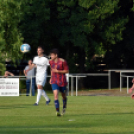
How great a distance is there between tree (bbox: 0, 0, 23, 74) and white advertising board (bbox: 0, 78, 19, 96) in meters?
6.38

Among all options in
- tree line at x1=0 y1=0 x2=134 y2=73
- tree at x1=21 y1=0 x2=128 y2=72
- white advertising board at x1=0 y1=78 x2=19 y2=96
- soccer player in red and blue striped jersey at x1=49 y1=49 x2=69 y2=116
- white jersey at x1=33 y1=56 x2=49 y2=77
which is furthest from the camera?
tree at x1=21 y1=0 x2=128 y2=72

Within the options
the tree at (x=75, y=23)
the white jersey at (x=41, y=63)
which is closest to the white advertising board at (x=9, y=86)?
the white jersey at (x=41, y=63)

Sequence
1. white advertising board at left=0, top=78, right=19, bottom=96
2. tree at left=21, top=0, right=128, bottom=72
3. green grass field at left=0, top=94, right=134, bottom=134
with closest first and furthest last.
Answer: green grass field at left=0, top=94, right=134, bottom=134, white advertising board at left=0, top=78, right=19, bottom=96, tree at left=21, top=0, right=128, bottom=72

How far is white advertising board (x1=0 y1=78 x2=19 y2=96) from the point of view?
26.9 meters

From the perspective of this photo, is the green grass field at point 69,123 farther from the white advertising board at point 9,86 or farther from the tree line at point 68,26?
the tree line at point 68,26

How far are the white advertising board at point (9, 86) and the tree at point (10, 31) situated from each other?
20.9 feet

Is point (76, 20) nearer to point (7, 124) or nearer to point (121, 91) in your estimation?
point (121, 91)

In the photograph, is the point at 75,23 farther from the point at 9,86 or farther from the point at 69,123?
the point at 69,123

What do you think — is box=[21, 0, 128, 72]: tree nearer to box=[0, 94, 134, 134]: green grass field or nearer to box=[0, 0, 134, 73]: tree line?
box=[0, 0, 134, 73]: tree line

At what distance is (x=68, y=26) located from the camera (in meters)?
35.6

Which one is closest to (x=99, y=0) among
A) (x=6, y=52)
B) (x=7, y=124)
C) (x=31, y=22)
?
A: (x=31, y=22)

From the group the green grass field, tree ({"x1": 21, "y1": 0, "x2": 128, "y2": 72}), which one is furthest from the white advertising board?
the green grass field

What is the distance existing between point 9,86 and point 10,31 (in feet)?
25.5

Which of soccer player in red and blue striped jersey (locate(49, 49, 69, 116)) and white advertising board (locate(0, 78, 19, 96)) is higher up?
Answer: soccer player in red and blue striped jersey (locate(49, 49, 69, 116))
